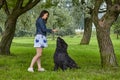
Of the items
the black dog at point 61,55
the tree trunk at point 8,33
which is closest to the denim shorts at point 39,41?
the black dog at point 61,55

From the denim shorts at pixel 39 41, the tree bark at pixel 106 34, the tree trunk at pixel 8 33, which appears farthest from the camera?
the tree trunk at pixel 8 33

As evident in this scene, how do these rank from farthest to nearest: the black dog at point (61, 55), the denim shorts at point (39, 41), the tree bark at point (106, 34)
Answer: the tree bark at point (106, 34), the black dog at point (61, 55), the denim shorts at point (39, 41)

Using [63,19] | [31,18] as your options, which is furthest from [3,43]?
[63,19]

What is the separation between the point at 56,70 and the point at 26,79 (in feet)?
8.12

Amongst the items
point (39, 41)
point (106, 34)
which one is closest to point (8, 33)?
point (106, 34)

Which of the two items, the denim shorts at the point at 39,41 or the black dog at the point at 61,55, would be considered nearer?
the denim shorts at the point at 39,41

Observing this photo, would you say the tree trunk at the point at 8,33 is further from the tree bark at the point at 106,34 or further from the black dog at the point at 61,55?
the black dog at the point at 61,55

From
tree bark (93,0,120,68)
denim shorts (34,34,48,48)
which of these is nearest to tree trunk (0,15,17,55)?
tree bark (93,0,120,68)

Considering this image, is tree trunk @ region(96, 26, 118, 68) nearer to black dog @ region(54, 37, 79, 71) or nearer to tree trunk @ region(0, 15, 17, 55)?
black dog @ region(54, 37, 79, 71)

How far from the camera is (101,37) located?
47.8 ft

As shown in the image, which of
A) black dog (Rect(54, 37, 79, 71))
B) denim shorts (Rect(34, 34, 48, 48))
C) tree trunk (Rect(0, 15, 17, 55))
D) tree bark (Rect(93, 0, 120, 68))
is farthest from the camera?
tree trunk (Rect(0, 15, 17, 55))

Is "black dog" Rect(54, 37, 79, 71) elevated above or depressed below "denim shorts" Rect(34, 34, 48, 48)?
below

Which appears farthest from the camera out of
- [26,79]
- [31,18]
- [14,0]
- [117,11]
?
[31,18]

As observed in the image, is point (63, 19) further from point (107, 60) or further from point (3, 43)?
point (107, 60)
